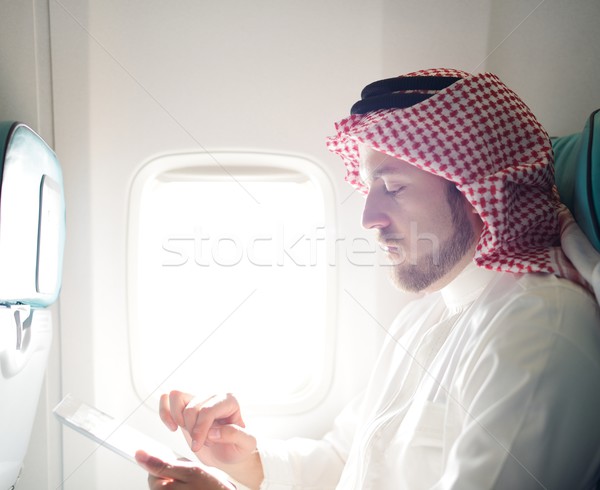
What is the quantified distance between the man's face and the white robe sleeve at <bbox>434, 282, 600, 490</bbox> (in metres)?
0.29

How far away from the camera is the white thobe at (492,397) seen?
79 cm

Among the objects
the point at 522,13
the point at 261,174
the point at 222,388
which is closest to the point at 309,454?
the point at 222,388

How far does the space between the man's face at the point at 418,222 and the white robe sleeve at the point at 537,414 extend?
11.2 inches

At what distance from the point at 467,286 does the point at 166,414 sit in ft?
2.55

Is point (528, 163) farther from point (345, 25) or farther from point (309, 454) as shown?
point (309, 454)

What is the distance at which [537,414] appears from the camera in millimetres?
798

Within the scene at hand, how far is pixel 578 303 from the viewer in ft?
2.92

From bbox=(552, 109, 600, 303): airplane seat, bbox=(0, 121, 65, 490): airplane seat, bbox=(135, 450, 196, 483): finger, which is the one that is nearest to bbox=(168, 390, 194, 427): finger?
bbox=(135, 450, 196, 483): finger

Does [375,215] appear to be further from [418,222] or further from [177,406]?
[177,406]

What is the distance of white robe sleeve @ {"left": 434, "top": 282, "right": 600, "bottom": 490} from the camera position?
79 cm

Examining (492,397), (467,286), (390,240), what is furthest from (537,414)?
(390,240)

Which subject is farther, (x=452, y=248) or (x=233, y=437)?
(x=233, y=437)

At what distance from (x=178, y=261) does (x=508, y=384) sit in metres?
1.02

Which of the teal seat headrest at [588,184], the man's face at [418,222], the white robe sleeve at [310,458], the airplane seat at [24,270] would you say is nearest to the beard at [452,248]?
the man's face at [418,222]
